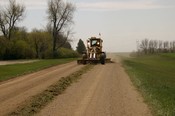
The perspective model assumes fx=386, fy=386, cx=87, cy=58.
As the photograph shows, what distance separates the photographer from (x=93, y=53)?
149ft

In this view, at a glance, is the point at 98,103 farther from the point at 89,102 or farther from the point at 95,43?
the point at 95,43

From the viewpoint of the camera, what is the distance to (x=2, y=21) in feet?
250

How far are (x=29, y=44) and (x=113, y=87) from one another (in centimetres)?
6662

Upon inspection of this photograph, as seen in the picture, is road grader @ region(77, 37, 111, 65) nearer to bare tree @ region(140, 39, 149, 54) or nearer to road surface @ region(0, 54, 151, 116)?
road surface @ region(0, 54, 151, 116)

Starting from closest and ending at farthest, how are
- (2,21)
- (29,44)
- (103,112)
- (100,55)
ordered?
(103,112) < (100,55) < (2,21) < (29,44)

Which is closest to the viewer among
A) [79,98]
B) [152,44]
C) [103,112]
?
[103,112]

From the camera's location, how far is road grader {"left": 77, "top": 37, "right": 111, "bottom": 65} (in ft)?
145

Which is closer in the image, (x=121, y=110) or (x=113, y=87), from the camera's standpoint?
(x=121, y=110)

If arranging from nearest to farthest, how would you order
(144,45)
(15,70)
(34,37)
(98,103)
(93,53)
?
(98,103)
(15,70)
(93,53)
(34,37)
(144,45)

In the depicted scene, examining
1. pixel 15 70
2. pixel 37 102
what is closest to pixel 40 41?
pixel 15 70

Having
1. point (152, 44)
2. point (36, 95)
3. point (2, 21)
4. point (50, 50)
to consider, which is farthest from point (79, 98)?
point (152, 44)

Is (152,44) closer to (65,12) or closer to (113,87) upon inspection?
(65,12)

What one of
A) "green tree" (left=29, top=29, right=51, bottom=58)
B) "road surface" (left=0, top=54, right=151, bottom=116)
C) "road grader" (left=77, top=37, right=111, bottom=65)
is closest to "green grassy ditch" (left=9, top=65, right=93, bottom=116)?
"road surface" (left=0, top=54, right=151, bottom=116)

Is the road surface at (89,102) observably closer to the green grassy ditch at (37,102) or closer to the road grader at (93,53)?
the green grassy ditch at (37,102)
